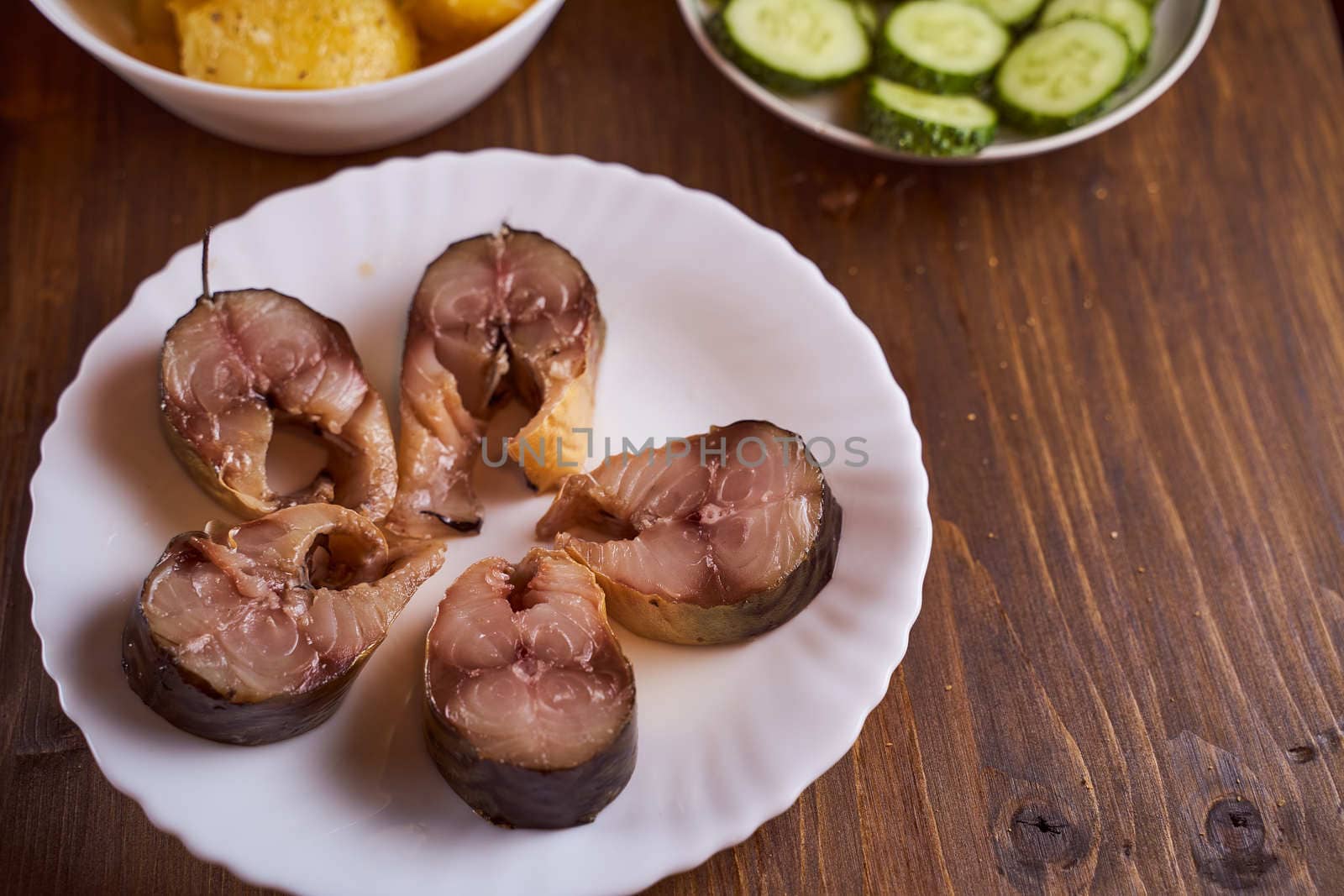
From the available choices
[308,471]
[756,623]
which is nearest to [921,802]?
[756,623]

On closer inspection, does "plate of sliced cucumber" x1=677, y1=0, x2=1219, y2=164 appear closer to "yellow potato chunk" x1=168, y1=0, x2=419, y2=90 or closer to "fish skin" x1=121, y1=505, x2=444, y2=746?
"yellow potato chunk" x1=168, y1=0, x2=419, y2=90

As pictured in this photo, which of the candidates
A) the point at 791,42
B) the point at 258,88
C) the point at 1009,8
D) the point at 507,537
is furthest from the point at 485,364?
the point at 1009,8

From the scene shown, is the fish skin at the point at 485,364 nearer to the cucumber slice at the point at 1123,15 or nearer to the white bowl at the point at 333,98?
the white bowl at the point at 333,98

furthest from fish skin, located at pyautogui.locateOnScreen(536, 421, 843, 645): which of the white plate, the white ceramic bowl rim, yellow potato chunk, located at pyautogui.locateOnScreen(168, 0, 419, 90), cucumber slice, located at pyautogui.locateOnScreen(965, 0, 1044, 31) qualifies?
cucumber slice, located at pyautogui.locateOnScreen(965, 0, 1044, 31)

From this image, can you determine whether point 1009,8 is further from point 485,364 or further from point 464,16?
point 485,364

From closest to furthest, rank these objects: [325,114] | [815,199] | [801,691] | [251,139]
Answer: [801,691]
[325,114]
[251,139]
[815,199]

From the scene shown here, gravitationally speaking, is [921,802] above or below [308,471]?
below

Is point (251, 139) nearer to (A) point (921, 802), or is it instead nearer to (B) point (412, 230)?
(B) point (412, 230)
